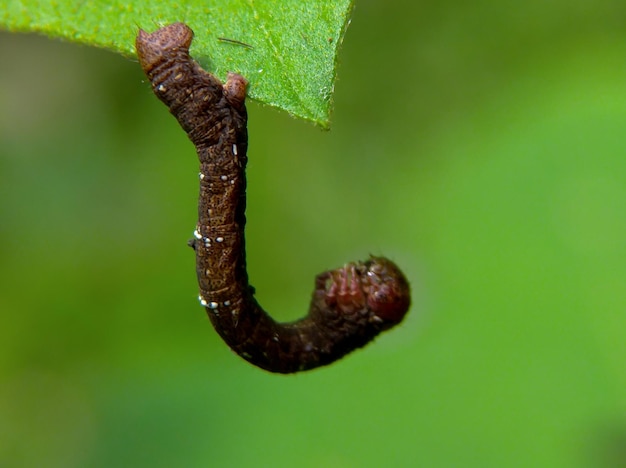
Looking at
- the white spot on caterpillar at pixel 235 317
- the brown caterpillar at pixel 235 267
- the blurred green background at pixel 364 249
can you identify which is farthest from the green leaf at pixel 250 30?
the blurred green background at pixel 364 249

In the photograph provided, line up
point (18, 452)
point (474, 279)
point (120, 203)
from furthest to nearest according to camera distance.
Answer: point (120, 203) → point (18, 452) → point (474, 279)

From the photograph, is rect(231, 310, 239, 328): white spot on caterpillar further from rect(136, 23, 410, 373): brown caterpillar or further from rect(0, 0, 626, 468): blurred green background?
rect(0, 0, 626, 468): blurred green background

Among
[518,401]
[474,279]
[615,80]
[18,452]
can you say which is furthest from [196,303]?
[615,80]

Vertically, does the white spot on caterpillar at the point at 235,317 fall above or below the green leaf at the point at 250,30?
below

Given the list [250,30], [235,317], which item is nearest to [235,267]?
[235,317]

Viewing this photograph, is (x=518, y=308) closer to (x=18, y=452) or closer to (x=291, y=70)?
(x=291, y=70)

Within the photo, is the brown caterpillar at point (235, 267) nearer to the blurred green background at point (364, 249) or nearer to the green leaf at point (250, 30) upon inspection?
the green leaf at point (250, 30)
